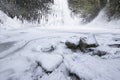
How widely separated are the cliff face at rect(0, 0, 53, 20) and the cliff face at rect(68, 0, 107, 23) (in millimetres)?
1912

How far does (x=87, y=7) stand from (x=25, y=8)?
13.8 ft

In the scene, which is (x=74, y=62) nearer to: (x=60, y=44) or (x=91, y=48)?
(x=91, y=48)

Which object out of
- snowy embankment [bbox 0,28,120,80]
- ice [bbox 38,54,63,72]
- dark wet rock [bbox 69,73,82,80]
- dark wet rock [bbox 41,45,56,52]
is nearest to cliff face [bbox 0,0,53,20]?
snowy embankment [bbox 0,28,120,80]

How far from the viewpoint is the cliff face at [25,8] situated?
38.9 feet

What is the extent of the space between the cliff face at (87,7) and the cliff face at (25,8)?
1912 mm

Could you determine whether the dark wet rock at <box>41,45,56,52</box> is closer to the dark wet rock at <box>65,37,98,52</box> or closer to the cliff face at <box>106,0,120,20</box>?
the dark wet rock at <box>65,37,98,52</box>

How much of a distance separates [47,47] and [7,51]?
1475mm

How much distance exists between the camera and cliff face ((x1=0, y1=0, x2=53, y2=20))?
38.9 ft

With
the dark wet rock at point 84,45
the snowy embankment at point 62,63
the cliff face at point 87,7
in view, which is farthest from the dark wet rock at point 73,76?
the cliff face at point 87,7

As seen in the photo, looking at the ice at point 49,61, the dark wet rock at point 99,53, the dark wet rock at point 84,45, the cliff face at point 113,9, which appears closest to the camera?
the ice at point 49,61

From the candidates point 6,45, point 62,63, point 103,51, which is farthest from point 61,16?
point 62,63

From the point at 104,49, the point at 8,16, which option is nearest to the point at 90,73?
the point at 104,49

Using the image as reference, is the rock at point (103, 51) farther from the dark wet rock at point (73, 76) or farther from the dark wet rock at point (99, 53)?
the dark wet rock at point (73, 76)

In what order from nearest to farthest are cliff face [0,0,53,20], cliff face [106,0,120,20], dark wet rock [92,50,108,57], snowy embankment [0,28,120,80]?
snowy embankment [0,28,120,80], dark wet rock [92,50,108,57], cliff face [106,0,120,20], cliff face [0,0,53,20]
